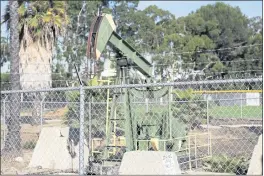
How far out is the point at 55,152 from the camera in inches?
439

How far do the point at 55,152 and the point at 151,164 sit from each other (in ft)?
19.7

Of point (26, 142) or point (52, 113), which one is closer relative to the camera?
point (26, 142)

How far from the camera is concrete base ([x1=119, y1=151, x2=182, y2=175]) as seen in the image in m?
5.46

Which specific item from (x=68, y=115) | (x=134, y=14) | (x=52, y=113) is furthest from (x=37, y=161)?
(x=134, y=14)

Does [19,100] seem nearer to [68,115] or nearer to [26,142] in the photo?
[26,142]

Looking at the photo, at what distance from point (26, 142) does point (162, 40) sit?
26750 millimetres

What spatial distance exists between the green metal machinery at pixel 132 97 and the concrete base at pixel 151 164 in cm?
296

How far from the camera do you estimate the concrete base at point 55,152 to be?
11.0 meters

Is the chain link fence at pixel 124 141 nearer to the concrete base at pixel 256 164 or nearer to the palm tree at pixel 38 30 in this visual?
the concrete base at pixel 256 164

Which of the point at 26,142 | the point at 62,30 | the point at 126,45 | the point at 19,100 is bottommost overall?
the point at 26,142

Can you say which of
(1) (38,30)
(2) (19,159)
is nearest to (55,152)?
(2) (19,159)

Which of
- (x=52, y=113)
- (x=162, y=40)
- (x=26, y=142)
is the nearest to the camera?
(x=26, y=142)

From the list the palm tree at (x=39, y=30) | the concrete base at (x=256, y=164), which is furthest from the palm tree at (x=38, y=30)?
the concrete base at (x=256, y=164)

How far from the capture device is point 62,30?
856 inches
